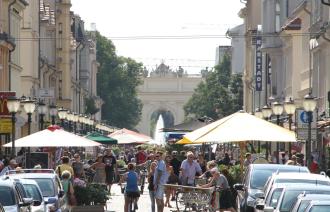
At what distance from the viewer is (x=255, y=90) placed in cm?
9594

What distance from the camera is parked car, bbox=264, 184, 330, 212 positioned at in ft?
74.0

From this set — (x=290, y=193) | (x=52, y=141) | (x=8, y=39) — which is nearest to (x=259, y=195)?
(x=290, y=193)

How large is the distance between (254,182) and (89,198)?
22.3 feet

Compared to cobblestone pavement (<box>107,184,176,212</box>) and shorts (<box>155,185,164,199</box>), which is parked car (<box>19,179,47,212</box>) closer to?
shorts (<box>155,185,164,199</box>)

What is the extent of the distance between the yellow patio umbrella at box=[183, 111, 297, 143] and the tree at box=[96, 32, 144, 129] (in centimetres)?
12134

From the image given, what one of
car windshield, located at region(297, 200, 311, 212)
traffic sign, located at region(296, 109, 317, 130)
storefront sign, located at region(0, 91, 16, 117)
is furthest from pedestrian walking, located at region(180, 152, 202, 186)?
car windshield, located at region(297, 200, 311, 212)

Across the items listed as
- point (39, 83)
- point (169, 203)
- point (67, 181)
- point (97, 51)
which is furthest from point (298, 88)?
point (97, 51)

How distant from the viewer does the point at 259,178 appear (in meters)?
29.6

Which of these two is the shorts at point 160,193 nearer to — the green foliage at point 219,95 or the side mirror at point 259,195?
the side mirror at point 259,195

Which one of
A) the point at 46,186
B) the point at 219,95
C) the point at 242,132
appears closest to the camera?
the point at 46,186

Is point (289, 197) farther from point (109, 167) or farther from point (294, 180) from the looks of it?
point (109, 167)

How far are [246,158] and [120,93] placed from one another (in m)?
117

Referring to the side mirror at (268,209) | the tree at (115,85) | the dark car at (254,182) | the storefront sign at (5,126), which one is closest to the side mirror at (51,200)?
the dark car at (254,182)

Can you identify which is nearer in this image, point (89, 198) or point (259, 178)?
point (259, 178)
